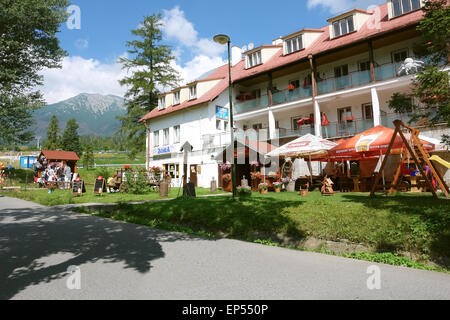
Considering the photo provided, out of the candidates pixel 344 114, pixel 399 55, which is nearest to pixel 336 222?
pixel 344 114

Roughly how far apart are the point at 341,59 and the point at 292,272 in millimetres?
20794

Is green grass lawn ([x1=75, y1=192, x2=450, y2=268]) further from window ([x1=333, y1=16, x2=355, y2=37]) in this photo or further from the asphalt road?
window ([x1=333, y1=16, x2=355, y2=37])

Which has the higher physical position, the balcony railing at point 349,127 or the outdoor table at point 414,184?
the balcony railing at point 349,127

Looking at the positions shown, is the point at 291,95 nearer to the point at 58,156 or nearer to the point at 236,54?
the point at 236,54

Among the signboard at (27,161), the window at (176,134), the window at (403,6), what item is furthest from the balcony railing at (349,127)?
the signboard at (27,161)

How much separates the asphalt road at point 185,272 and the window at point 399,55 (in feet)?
60.7

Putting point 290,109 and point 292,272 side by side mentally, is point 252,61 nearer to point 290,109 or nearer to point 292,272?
point 290,109

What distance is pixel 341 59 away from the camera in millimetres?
21328

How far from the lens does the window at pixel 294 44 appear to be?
2400cm

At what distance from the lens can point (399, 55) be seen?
18.8 metres

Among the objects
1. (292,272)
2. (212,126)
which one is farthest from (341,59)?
(292,272)

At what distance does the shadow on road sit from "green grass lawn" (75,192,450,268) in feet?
3.68

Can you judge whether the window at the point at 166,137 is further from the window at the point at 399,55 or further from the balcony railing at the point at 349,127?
the window at the point at 399,55

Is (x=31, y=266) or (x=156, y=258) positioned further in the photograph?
(x=156, y=258)
